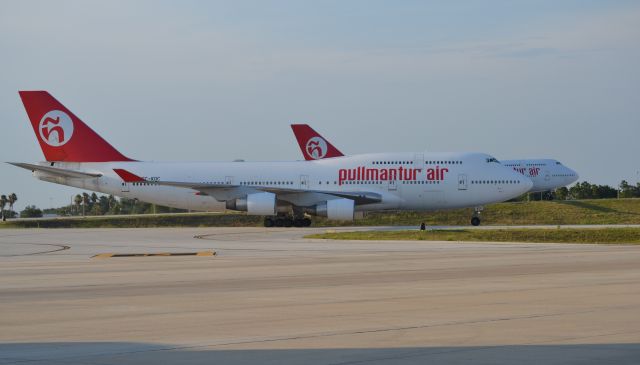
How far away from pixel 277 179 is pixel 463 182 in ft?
31.8

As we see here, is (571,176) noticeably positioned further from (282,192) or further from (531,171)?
(282,192)

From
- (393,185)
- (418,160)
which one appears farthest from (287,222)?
(418,160)

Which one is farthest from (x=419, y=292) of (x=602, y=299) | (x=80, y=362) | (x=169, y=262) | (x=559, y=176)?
(x=559, y=176)

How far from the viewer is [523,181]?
52375 millimetres

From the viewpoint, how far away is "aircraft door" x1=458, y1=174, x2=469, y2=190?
169 feet

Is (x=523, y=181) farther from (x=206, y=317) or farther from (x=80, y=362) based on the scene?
(x=80, y=362)

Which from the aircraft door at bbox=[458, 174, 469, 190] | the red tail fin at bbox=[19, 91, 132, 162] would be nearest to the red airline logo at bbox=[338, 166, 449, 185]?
the aircraft door at bbox=[458, 174, 469, 190]

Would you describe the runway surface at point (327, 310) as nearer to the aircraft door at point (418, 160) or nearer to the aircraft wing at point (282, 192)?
the aircraft wing at point (282, 192)

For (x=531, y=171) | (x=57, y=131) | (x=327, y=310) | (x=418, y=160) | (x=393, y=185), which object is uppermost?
(x=57, y=131)

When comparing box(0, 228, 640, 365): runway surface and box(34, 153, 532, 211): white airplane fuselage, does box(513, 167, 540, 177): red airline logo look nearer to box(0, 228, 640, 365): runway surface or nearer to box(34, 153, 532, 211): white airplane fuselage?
box(34, 153, 532, 211): white airplane fuselage

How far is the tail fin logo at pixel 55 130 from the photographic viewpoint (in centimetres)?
5538

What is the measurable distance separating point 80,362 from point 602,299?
7.65 metres

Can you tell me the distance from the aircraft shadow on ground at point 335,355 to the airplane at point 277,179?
39.7 m

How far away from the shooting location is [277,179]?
53.9 meters
